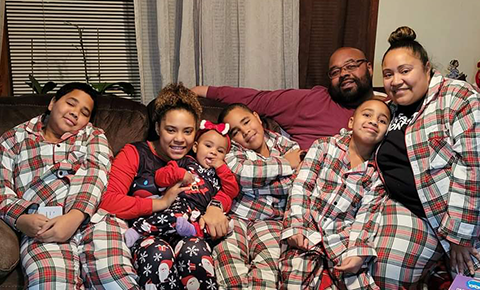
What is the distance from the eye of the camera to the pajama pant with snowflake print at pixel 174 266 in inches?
67.7

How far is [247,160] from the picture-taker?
82.5 inches

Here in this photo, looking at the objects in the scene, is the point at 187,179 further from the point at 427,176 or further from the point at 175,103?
the point at 427,176

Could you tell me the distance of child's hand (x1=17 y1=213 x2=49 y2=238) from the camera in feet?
5.74

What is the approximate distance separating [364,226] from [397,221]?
13cm

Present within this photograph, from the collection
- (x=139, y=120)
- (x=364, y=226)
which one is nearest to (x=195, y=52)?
(x=139, y=120)

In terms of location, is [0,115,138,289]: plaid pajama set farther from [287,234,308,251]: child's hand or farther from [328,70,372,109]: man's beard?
[328,70,372,109]: man's beard

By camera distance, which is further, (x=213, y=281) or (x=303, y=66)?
(x=303, y=66)

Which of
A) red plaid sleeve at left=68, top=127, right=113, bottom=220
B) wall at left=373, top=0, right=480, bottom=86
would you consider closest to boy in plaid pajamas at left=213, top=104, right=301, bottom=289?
red plaid sleeve at left=68, top=127, right=113, bottom=220

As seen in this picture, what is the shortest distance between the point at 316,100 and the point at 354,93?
20 centimetres

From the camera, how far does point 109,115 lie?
2299 millimetres

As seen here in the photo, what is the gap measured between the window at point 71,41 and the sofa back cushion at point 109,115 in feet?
2.00

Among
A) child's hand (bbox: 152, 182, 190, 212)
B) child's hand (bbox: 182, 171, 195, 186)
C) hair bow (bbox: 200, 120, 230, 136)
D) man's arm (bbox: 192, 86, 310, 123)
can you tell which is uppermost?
man's arm (bbox: 192, 86, 310, 123)

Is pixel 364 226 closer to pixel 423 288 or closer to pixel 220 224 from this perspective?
pixel 423 288

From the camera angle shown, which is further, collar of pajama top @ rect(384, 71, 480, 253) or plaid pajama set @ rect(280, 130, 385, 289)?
A: plaid pajama set @ rect(280, 130, 385, 289)
